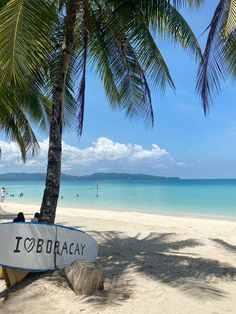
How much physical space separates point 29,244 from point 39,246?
17 centimetres

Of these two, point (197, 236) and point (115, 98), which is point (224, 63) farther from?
point (197, 236)

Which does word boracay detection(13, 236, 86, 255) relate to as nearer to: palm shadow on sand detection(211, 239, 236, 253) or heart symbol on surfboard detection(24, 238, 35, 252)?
heart symbol on surfboard detection(24, 238, 35, 252)

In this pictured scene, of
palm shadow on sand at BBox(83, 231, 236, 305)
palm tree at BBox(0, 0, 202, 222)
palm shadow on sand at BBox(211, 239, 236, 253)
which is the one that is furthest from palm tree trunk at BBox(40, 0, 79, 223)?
palm shadow on sand at BBox(211, 239, 236, 253)

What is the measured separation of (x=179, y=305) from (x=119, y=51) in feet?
16.7

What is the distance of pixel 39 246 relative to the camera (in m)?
5.93

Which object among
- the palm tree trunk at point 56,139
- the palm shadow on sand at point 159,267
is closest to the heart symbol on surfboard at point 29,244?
the palm tree trunk at point 56,139

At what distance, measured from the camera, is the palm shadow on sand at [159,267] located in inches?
213

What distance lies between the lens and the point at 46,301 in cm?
525

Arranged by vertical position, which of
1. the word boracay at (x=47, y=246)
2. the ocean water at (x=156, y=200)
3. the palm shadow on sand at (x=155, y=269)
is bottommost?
the ocean water at (x=156, y=200)

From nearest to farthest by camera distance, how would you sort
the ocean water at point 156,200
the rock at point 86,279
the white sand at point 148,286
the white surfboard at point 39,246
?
the white sand at point 148,286 → the rock at point 86,279 → the white surfboard at point 39,246 → the ocean water at point 156,200

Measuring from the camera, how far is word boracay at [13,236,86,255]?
5.76 meters

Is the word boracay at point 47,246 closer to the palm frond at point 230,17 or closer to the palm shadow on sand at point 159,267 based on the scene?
the palm shadow on sand at point 159,267

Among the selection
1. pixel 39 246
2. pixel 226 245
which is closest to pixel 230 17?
pixel 39 246

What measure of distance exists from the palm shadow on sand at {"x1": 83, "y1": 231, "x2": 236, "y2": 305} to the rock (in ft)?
0.45
